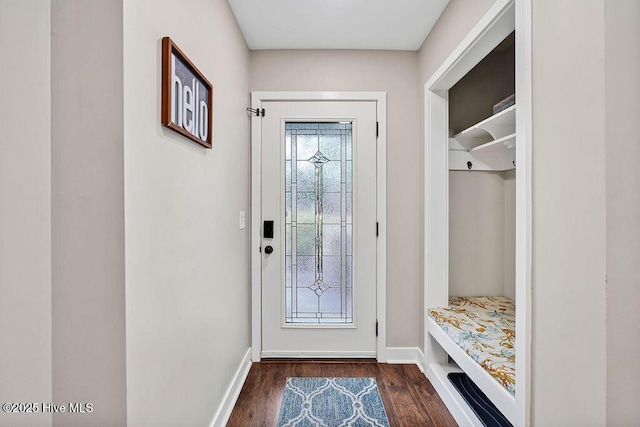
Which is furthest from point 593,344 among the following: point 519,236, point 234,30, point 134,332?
point 234,30

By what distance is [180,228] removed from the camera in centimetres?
130

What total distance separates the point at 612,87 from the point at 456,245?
176cm

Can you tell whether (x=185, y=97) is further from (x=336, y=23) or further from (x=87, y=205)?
(x=336, y=23)

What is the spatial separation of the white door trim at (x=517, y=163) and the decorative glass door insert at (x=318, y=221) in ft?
2.00

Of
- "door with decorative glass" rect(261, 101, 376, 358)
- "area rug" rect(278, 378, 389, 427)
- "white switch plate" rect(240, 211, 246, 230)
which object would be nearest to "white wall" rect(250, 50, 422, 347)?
"door with decorative glass" rect(261, 101, 376, 358)

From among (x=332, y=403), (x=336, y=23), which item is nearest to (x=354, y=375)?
(x=332, y=403)

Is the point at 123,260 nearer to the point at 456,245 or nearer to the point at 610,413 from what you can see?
the point at 610,413

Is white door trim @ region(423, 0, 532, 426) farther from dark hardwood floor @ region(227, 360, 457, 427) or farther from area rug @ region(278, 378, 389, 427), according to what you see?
area rug @ region(278, 378, 389, 427)

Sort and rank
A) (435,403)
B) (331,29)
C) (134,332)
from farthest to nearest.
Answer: (331,29), (435,403), (134,332)

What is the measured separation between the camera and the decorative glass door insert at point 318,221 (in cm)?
257

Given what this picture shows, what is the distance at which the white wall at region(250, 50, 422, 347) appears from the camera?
2.56 metres

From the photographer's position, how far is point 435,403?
2021 millimetres
